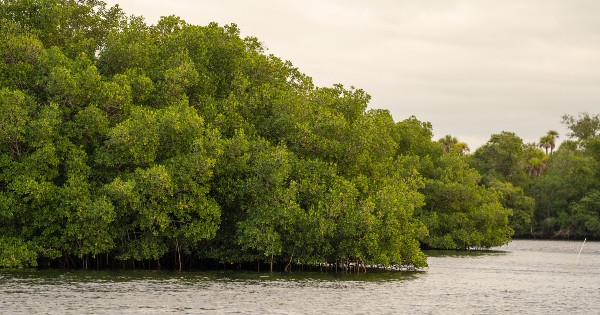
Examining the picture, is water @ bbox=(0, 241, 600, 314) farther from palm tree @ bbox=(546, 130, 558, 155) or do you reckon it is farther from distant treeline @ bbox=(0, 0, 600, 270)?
palm tree @ bbox=(546, 130, 558, 155)

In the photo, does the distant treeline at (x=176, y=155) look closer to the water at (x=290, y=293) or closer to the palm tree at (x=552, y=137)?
the water at (x=290, y=293)

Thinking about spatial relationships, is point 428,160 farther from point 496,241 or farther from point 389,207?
point 389,207

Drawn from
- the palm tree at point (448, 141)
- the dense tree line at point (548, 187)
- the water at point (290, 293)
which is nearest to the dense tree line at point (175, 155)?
the water at point (290, 293)

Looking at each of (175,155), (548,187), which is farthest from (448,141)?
(175,155)

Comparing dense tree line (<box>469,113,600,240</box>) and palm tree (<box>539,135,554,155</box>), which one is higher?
palm tree (<box>539,135,554,155</box>)

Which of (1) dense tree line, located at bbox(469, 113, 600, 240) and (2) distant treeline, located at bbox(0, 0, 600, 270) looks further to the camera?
(1) dense tree line, located at bbox(469, 113, 600, 240)

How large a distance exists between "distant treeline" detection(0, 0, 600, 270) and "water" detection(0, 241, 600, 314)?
2.65 m

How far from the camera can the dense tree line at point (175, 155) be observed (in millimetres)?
47562

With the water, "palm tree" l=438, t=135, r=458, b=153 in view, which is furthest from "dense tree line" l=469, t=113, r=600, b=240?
the water

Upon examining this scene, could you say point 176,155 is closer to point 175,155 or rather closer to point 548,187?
point 175,155

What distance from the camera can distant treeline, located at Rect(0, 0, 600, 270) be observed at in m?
47.6

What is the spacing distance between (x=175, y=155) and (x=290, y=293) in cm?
1538

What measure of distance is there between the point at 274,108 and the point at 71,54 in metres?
15.7

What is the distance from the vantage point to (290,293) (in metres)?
40.8
